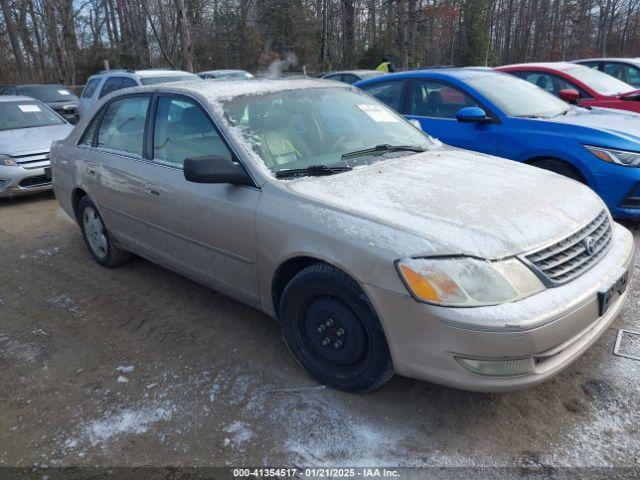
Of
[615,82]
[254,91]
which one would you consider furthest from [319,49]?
[254,91]

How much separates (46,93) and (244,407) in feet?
47.6

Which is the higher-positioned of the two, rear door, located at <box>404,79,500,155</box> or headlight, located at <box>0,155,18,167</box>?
rear door, located at <box>404,79,500,155</box>

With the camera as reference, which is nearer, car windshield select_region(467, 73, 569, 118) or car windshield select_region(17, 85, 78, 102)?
car windshield select_region(467, 73, 569, 118)

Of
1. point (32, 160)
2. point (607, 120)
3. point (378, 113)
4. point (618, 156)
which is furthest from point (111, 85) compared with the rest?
point (618, 156)

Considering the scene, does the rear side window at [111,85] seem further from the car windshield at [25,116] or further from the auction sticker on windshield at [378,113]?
the auction sticker on windshield at [378,113]

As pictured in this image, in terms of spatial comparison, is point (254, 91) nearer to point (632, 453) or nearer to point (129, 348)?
point (129, 348)

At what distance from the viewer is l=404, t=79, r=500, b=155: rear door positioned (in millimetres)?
5383

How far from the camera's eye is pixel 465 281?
226 centimetres

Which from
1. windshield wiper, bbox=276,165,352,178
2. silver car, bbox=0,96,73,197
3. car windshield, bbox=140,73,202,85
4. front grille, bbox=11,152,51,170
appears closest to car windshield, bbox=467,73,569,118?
windshield wiper, bbox=276,165,352,178

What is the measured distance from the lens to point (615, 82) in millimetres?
8227

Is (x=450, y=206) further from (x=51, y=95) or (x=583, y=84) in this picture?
(x=51, y=95)

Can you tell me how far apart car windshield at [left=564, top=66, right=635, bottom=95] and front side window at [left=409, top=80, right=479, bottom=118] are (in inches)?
123

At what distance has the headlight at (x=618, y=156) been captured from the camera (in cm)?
463

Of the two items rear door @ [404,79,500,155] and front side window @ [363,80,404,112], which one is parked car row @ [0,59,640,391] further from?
front side window @ [363,80,404,112]
